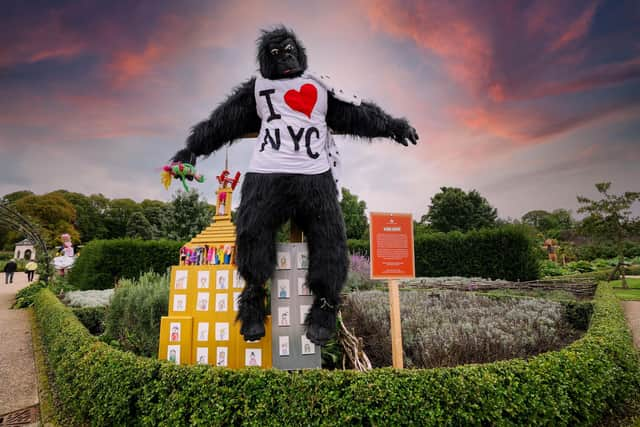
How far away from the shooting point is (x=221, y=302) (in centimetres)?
276

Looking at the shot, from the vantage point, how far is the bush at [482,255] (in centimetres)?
995

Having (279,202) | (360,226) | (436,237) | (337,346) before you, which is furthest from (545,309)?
(360,226)

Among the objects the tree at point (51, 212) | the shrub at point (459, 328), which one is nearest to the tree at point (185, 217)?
the shrub at point (459, 328)

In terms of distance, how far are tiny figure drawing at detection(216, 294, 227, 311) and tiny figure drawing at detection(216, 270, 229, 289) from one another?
0.24 feet

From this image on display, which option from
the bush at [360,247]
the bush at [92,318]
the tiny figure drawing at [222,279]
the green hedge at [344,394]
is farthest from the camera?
the bush at [360,247]

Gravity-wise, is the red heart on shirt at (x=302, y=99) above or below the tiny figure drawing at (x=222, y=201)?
above

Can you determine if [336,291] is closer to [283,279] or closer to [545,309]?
[283,279]

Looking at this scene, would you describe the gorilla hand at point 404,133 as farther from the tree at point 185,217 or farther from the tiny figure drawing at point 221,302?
the tree at point 185,217

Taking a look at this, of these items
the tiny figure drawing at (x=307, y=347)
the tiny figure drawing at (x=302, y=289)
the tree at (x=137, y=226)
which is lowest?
the tiny figure drawing at (x=307, y=347)

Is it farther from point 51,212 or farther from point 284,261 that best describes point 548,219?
point 51,212

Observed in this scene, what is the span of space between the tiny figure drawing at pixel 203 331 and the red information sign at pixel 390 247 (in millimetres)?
Answer: 1420

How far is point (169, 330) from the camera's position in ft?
8.73

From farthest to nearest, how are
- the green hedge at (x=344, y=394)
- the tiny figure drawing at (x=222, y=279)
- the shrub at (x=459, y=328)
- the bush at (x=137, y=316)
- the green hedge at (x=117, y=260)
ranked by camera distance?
the green hedge at (x=117, y=260), the bush at (x=137, y=316), the shrub at (x=459, y=328), the tiny figure drawing at (x=222, y=279), the green hedge at (x=344, y=394)

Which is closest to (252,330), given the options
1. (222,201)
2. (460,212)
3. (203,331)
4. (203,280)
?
(203,331)
